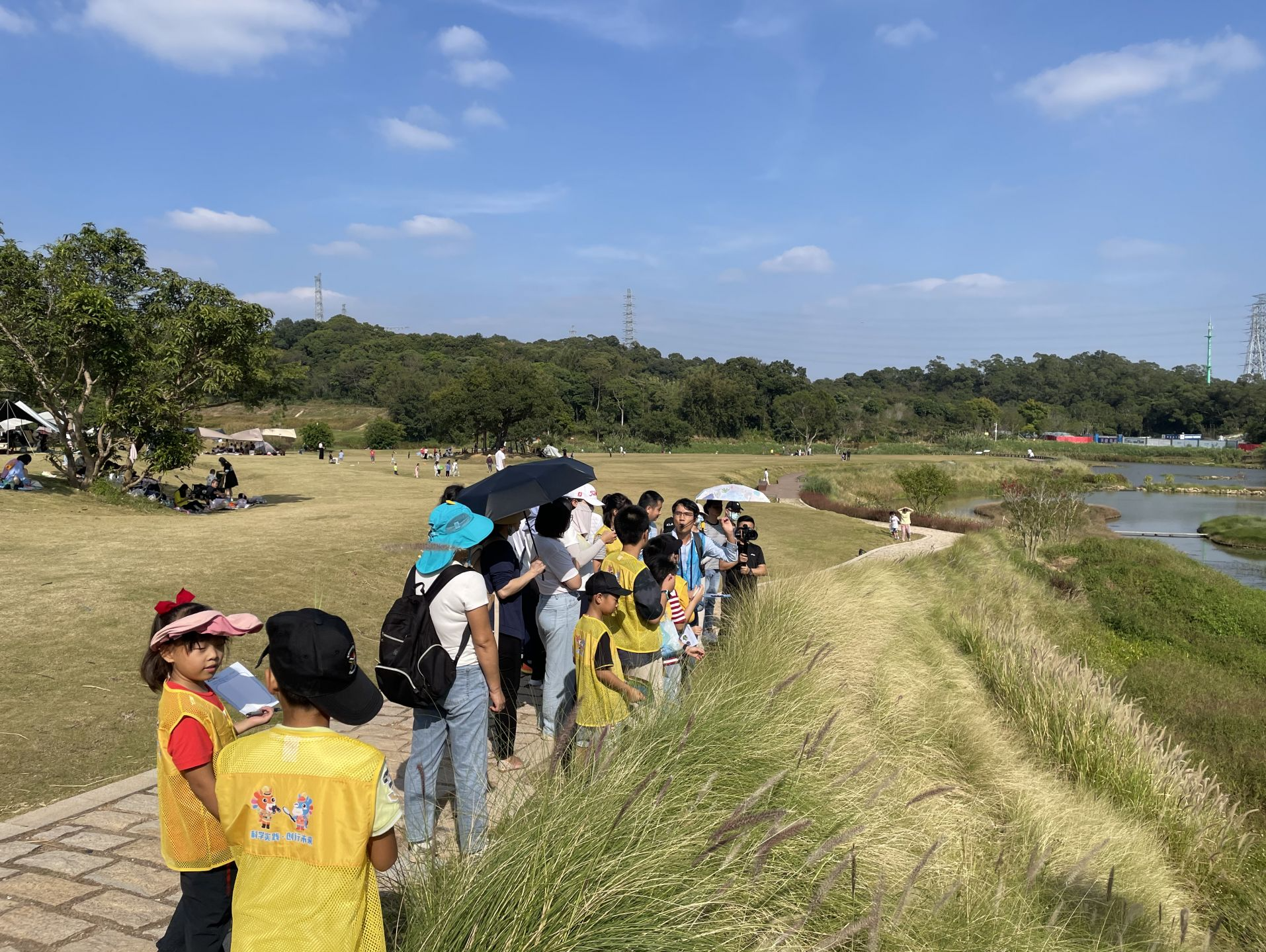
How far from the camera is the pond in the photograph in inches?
1140

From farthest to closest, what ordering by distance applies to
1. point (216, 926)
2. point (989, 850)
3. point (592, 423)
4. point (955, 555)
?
point (592, 423) < point (955, 555) < point (989, 850) < point (216, 926)

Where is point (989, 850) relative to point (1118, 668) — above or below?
above

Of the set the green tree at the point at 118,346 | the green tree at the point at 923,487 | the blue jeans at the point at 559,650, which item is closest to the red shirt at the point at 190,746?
the blue jeans at the point at 559,650

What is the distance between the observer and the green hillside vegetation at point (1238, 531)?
34.1 m

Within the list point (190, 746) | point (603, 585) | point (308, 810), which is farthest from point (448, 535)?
point (308, 810)

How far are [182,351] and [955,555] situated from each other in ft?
59.3

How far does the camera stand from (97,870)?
14.2ft

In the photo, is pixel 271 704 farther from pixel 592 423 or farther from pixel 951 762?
pixel 592 423

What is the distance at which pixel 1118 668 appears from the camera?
1434 centimetres

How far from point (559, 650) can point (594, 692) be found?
→ 1.26 m

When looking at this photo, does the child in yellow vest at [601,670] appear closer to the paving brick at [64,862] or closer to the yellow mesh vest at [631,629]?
the yellow mesh vest at [631,629]

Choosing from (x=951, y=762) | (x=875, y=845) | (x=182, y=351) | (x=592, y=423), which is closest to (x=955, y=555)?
(x=951, y=762)

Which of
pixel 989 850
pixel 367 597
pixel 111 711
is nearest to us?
pixel 989 850

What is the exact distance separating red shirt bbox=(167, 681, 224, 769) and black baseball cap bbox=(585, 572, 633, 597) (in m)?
2.16
